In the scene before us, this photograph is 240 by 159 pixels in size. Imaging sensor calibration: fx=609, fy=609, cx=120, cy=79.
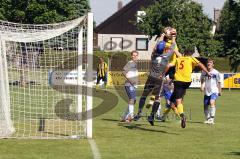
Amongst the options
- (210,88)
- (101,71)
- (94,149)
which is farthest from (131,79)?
(101,71)

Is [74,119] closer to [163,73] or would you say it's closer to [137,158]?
[163,73]

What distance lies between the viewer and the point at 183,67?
15.2m

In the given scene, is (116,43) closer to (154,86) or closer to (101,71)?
(101,71)

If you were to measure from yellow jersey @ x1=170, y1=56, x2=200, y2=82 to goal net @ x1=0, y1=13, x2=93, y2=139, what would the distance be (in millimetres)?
2293

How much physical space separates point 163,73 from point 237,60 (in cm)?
2774

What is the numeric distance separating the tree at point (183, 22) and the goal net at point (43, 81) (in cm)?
2767

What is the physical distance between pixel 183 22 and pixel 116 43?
3047cm

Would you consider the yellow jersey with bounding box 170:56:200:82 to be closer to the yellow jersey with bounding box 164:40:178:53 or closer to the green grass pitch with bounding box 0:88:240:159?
the yellow jersey with bounding box 164:40:178:53

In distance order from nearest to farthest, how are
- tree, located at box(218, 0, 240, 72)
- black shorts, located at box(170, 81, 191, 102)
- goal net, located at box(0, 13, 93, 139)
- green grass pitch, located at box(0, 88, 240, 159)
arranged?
green grass pitch, located at box(0, 88, 240, 159) → goal net, located at box(0, 13, 93, 139) → black shorts, located at box(170, 81, 191, 102) → tree, located at box(218, 0, 240, 72)

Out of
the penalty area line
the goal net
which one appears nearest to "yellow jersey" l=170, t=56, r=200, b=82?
the goal net

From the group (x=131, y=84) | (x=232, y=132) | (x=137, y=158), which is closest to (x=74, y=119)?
(x=131, y=84)

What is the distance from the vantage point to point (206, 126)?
651 inches

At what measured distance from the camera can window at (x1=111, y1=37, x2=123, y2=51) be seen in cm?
7712

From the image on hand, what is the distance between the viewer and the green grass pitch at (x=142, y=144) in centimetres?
1115
